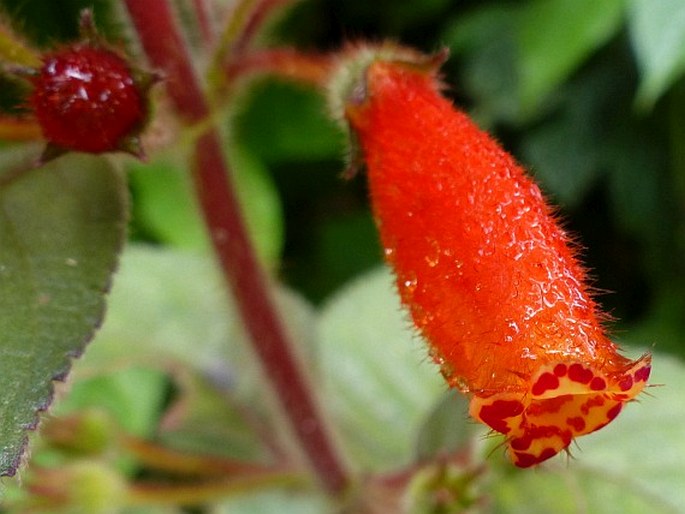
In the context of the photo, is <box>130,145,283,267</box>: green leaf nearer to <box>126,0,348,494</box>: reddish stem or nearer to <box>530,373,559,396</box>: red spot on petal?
<box>126,0,348,494</box>: reddish stem

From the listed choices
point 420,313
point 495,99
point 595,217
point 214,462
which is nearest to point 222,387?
point 214,462

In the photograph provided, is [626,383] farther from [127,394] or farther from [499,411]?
[127,394]

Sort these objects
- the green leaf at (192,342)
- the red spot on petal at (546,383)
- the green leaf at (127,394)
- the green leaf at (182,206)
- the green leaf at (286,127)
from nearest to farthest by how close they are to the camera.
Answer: the red spot on petal at (546,383)
the green leaf at (192,342)
the green leaf at (127,394)
the green leaf at (182,206)
the green leaf at (286,127)

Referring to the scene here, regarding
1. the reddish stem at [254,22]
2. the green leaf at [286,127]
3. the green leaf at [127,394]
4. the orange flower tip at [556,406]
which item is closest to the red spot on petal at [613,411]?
the orange flower tip at [556,406]

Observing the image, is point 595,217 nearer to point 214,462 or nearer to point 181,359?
point 181,359

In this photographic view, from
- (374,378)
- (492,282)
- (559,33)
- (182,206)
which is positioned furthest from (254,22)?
(182,206)

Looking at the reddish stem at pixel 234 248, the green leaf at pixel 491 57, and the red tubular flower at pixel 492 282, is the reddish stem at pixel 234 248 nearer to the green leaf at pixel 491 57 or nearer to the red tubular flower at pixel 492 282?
the red tubular flower at pixel 492 282

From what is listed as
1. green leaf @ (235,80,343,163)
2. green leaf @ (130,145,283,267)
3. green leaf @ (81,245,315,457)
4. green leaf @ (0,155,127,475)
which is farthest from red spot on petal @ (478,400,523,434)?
green leaf @ (235,80,343,163)
